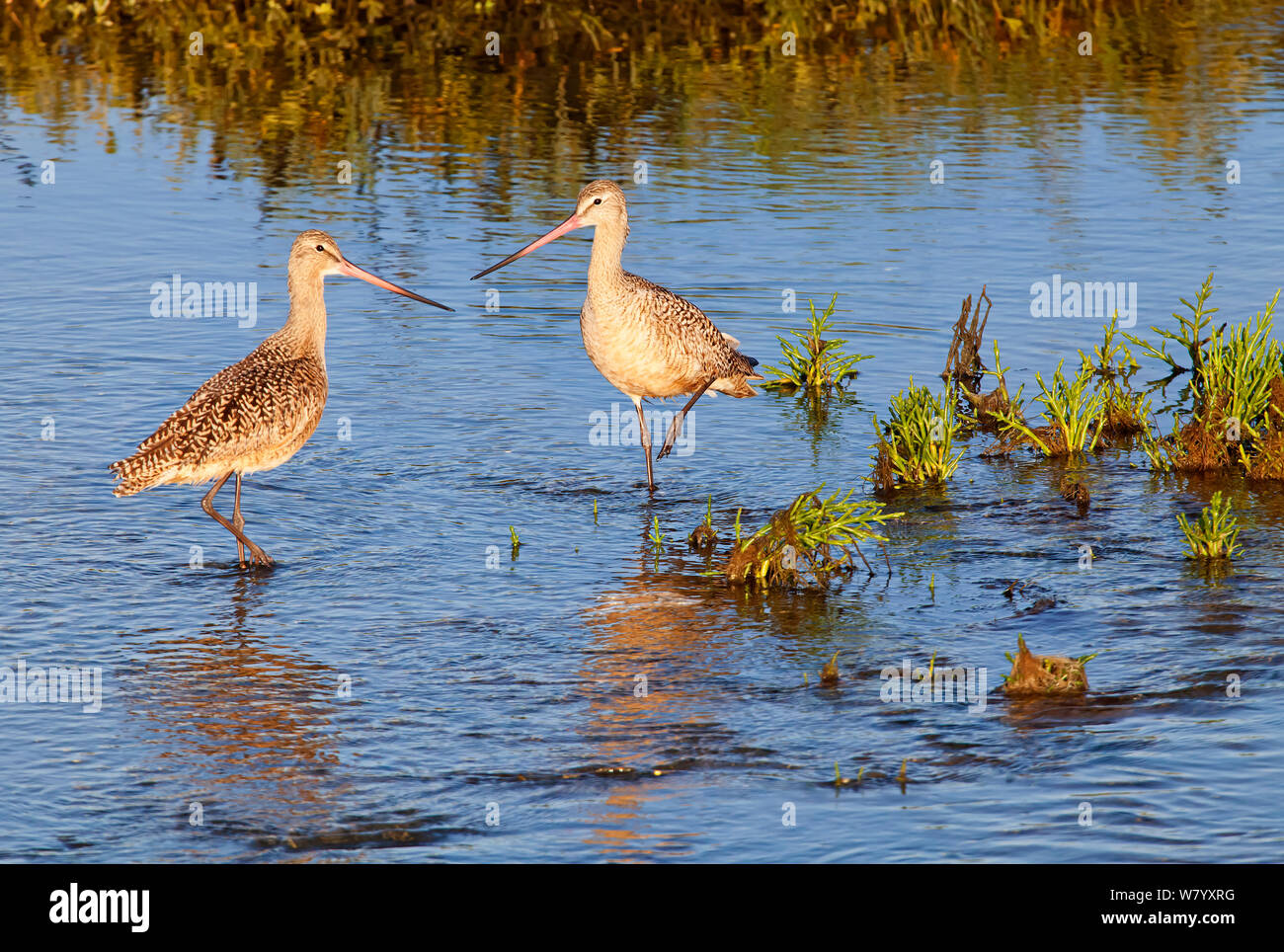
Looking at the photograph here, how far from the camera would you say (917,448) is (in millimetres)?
9562

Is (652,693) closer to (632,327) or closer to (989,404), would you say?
(632,327)

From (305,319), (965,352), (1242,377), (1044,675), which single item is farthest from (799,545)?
(965,352)

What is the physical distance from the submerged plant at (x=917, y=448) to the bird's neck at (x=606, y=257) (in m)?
1.72

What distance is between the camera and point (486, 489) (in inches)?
375

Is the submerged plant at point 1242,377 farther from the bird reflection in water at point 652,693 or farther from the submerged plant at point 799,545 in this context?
the bird reflection in water at point 652,693

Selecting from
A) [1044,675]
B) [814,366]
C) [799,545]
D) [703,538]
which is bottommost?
[1044,675]

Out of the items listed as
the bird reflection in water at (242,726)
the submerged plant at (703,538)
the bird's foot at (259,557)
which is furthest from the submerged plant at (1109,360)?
the bird reflection in water at (242,726)

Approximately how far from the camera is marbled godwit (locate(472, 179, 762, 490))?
972 cm

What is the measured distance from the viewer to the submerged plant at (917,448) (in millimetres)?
9492

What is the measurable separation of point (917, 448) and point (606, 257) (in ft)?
6.83

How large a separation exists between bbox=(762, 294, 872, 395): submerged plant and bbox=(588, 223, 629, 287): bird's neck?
1.86 meters

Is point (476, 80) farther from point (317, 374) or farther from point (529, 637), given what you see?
point (529, 637)
